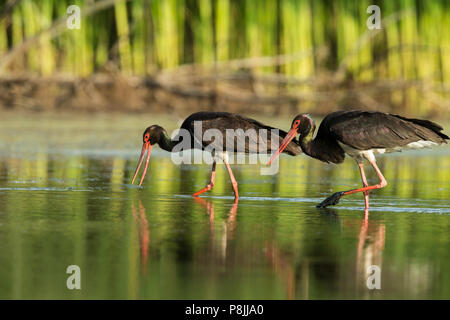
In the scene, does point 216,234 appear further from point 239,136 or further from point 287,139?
point 239,136

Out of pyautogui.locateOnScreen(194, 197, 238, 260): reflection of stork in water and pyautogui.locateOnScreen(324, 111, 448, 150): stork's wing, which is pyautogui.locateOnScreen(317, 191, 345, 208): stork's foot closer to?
pyautogui.locateOnScreen(324, 111, 448, 150): stork's wing

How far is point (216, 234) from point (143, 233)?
1.81 ft

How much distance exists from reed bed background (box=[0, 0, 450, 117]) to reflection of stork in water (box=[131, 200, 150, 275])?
40.5 ft

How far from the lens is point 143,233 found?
7059mm

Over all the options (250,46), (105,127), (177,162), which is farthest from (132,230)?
(250,46)

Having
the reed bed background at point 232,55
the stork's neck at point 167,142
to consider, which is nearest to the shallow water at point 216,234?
the stork's neck at point 167,142

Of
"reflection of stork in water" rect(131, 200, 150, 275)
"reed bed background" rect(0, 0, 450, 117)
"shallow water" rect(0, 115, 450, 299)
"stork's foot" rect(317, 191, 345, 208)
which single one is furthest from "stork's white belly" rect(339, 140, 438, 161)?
"reed bed background" rect(0, 0, 450, 117)

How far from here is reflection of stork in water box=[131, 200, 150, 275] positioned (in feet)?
19.7

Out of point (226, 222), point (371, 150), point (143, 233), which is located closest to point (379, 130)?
point (371, 150)

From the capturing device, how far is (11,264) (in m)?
5.80

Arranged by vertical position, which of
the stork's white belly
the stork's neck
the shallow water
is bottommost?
the shallow water
